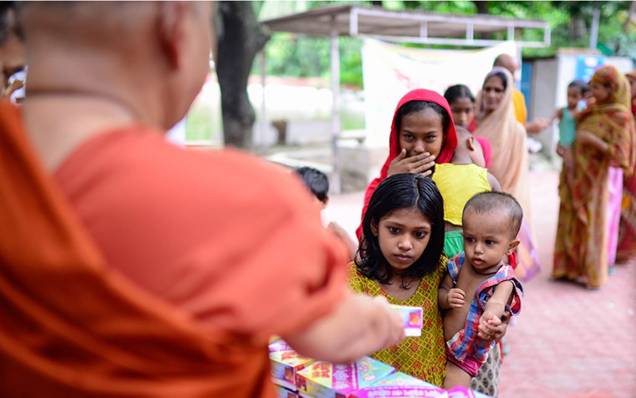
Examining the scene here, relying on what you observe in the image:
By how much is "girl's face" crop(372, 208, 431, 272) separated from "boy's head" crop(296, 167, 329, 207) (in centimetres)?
80

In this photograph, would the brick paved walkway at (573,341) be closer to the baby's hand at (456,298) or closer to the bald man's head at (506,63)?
the baby's hand at (456,298)

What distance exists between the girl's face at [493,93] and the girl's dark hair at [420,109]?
1.74m

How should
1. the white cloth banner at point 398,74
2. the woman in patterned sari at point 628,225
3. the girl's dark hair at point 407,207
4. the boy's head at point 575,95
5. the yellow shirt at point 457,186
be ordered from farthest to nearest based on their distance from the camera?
the white cloth banner at point 398,74
the woman in patterned sari at point 628,225
the boy's head at point 575,95
the yellow shirt at point 457,186
the girl's dark hair at point 407,207

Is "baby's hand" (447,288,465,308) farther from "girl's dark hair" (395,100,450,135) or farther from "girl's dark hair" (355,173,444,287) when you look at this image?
"girl's dark hair" (395,100,450,135)

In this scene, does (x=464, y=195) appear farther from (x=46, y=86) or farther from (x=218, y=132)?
(x=218, y=132)

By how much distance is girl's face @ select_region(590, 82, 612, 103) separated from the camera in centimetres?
477

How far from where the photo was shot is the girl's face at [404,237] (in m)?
1.89

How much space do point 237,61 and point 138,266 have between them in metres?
8.35

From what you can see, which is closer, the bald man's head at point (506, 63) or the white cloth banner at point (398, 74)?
the bald man's head at point (506, 63)

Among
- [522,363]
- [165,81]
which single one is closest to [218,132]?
[522,363]

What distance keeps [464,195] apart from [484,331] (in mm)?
774

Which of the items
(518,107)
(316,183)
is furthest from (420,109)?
(518,107)

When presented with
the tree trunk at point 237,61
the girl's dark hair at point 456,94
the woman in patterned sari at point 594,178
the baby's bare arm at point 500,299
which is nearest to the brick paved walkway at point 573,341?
the woman in patterned sari at point 594,178

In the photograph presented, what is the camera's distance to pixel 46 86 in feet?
2.61
